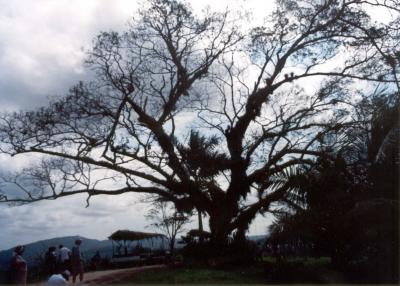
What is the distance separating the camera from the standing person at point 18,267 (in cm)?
1149

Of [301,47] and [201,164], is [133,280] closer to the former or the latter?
[201,164]

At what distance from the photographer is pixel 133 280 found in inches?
541

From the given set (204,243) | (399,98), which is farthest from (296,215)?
(204,243)

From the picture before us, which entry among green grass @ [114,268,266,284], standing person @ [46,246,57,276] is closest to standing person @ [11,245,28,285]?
green grass @ [114,268,266,284]

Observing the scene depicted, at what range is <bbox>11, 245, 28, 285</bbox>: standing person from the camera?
11.5m

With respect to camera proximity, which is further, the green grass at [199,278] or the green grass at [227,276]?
the green grass at [199,278]

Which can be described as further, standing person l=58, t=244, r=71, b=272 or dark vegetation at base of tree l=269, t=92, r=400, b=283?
standing person l=58, t=244, r=71, b=272

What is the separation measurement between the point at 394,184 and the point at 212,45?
38.0ft

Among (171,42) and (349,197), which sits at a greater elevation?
(171,42)

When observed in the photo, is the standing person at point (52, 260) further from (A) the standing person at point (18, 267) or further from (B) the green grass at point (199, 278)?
(A) the standing person at point (18, 267)

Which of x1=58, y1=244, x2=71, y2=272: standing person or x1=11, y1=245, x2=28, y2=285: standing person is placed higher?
x1=58, y1=244, x2=71, y2=272: standing person

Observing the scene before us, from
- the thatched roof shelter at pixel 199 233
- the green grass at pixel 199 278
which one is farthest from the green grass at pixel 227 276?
the thatched roof shelter at pixel 199 233

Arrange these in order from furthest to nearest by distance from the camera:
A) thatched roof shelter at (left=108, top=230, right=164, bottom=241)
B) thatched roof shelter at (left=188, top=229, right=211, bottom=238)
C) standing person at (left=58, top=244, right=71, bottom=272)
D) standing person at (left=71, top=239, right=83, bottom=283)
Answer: thatched roof shelter at (left=108, top=230, right=164, bottom=241) < thatched roof shelter at (left=188, top=229, right=211, bottom=238) < standing person at (left=58, top=244, right=71, bottom=272) < standing person at (left=71, top=239, right=83, bottom=283)

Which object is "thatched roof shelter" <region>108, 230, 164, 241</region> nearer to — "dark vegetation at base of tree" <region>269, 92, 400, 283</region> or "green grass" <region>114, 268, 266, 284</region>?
"green grass" <region>114, 268, 266, 284</region>
